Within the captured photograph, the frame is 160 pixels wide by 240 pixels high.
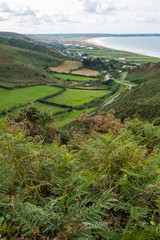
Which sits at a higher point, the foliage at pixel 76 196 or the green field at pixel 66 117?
the foliage at pixel 76 196

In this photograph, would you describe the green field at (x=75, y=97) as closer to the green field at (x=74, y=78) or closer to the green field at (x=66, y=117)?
the green field at (x=66, y=117)

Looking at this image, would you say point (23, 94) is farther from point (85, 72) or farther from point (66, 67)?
point (66, 67)

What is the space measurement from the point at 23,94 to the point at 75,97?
18285 millimetres

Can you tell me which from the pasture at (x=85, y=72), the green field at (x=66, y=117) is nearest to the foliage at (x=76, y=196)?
the green field at (x=66, y=117)

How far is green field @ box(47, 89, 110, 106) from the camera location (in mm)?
58516

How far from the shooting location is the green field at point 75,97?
192 feet

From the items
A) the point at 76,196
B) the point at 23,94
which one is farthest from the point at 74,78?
the point at 76,196

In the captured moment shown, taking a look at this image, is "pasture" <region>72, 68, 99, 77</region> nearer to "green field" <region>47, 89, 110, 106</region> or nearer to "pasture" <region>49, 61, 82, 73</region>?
"pasture" <region>49, 61, 82, 73</region>

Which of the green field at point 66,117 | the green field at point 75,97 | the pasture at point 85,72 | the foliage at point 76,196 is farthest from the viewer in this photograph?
the pasture at point 85,72

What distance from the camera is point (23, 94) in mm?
63469

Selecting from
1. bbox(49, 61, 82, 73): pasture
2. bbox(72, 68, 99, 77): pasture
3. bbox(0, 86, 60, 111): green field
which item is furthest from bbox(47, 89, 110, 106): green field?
bbox(49, 61, 82, 73): pasture

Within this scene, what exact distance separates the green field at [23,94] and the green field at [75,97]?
4.92 m

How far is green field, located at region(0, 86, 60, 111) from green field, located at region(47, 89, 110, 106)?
492 cm

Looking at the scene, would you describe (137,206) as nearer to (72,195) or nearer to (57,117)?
(72,195)
